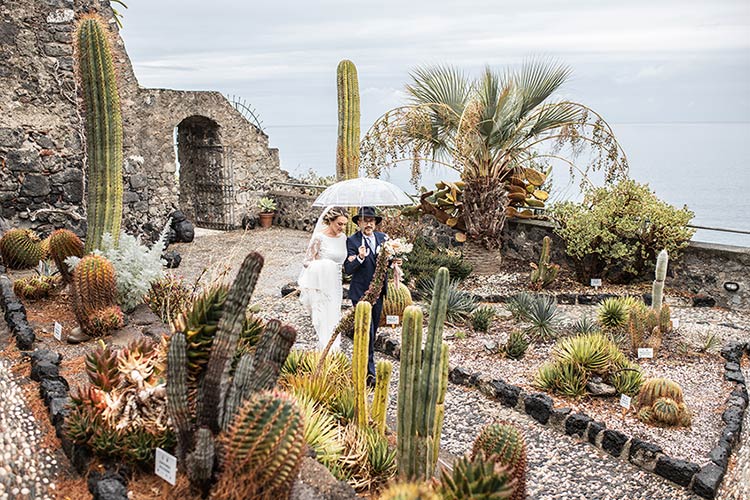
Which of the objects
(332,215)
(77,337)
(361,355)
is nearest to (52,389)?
(77,337)

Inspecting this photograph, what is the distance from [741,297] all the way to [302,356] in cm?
577

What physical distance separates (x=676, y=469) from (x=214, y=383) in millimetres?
3044

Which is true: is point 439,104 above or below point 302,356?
above

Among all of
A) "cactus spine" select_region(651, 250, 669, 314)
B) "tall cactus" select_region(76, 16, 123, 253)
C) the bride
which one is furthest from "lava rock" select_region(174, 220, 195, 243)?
"cactus spine" select_region(651, 250, 669, 314)

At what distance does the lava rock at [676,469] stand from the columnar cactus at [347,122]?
6012 millimetres

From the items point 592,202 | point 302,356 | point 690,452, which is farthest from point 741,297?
point 302,356

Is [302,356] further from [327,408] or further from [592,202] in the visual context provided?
[592,202]

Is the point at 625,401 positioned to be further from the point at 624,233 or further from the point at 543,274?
the point at 624,233

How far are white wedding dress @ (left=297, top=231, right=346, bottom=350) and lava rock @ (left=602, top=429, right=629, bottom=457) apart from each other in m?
2.24

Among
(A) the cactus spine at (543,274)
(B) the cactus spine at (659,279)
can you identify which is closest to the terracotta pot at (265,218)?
(A) the cactus spine at (543,274)

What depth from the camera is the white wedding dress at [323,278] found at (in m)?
5.84

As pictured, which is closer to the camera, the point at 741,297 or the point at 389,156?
the point at 741,297

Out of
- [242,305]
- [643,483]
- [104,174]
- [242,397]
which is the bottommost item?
[643,483]

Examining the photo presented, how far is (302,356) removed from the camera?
17.8 ft
